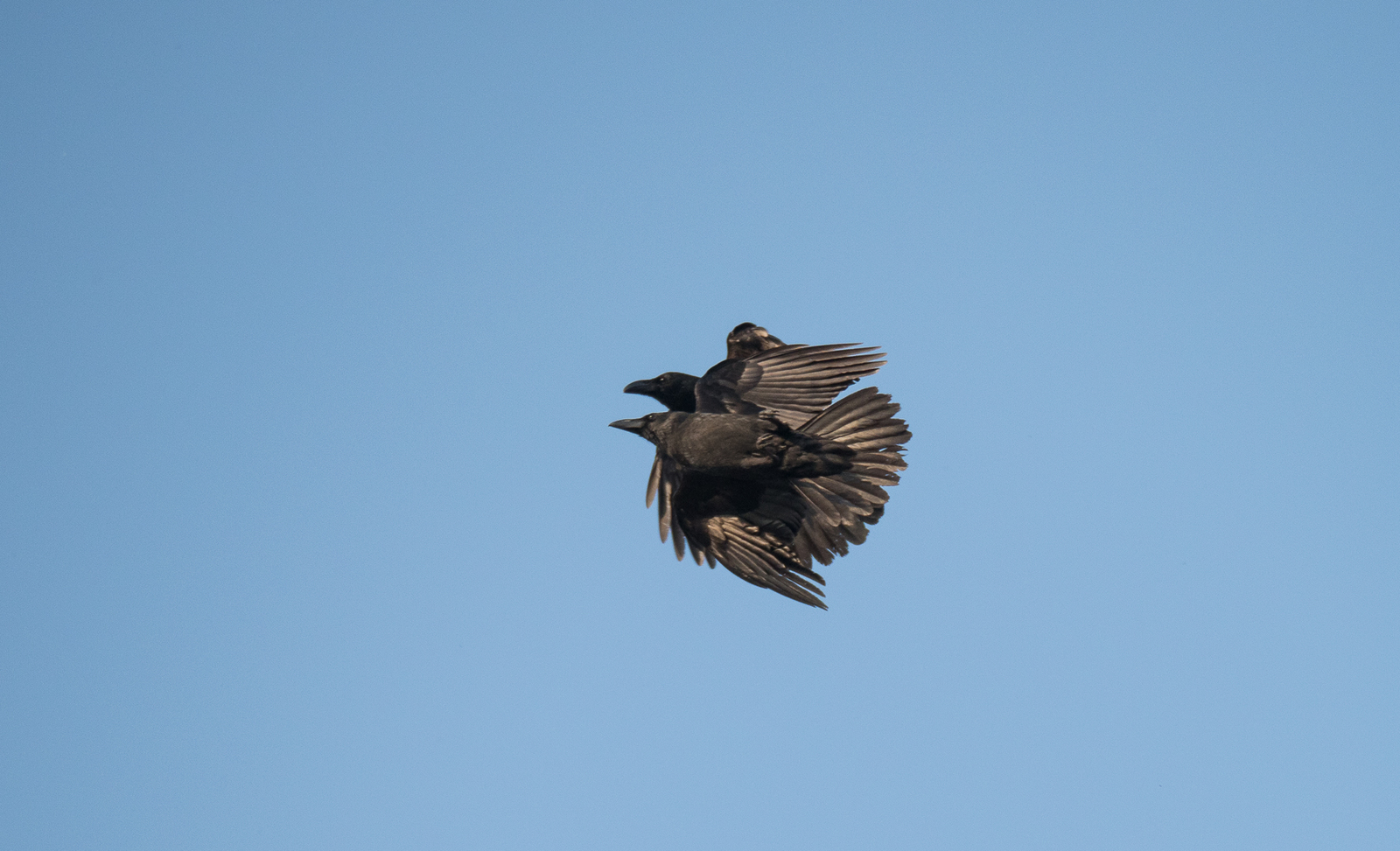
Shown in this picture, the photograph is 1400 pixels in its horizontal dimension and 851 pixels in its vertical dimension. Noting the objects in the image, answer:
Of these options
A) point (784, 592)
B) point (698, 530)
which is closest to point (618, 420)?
point (698, 530)

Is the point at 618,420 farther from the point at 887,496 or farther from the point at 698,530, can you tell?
the point at 887,496

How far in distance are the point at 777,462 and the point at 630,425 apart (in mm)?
1563

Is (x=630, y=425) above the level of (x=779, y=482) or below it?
above

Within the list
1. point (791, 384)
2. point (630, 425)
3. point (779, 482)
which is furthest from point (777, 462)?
point (630, 425)

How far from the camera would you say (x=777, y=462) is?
34.9 feet

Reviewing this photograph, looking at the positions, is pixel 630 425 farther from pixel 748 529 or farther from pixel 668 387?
pixel 748 529

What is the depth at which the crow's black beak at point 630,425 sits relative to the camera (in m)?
11.6

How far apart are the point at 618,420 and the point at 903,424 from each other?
8.30ft

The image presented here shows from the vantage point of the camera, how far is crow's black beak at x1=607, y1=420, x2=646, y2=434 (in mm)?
11633

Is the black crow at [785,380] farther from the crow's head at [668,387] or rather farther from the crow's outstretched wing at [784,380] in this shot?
the crow's head at [668,387]

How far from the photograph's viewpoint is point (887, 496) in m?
10.6

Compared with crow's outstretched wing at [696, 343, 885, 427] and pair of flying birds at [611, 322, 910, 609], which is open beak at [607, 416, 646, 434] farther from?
crow's outstretched wing at [696, 343, 885, 427]

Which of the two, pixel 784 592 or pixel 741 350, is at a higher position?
pixel 741 350

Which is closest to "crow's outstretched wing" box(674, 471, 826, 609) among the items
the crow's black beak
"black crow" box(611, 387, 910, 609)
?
"black crow" box(611, 387, 910, 609)
